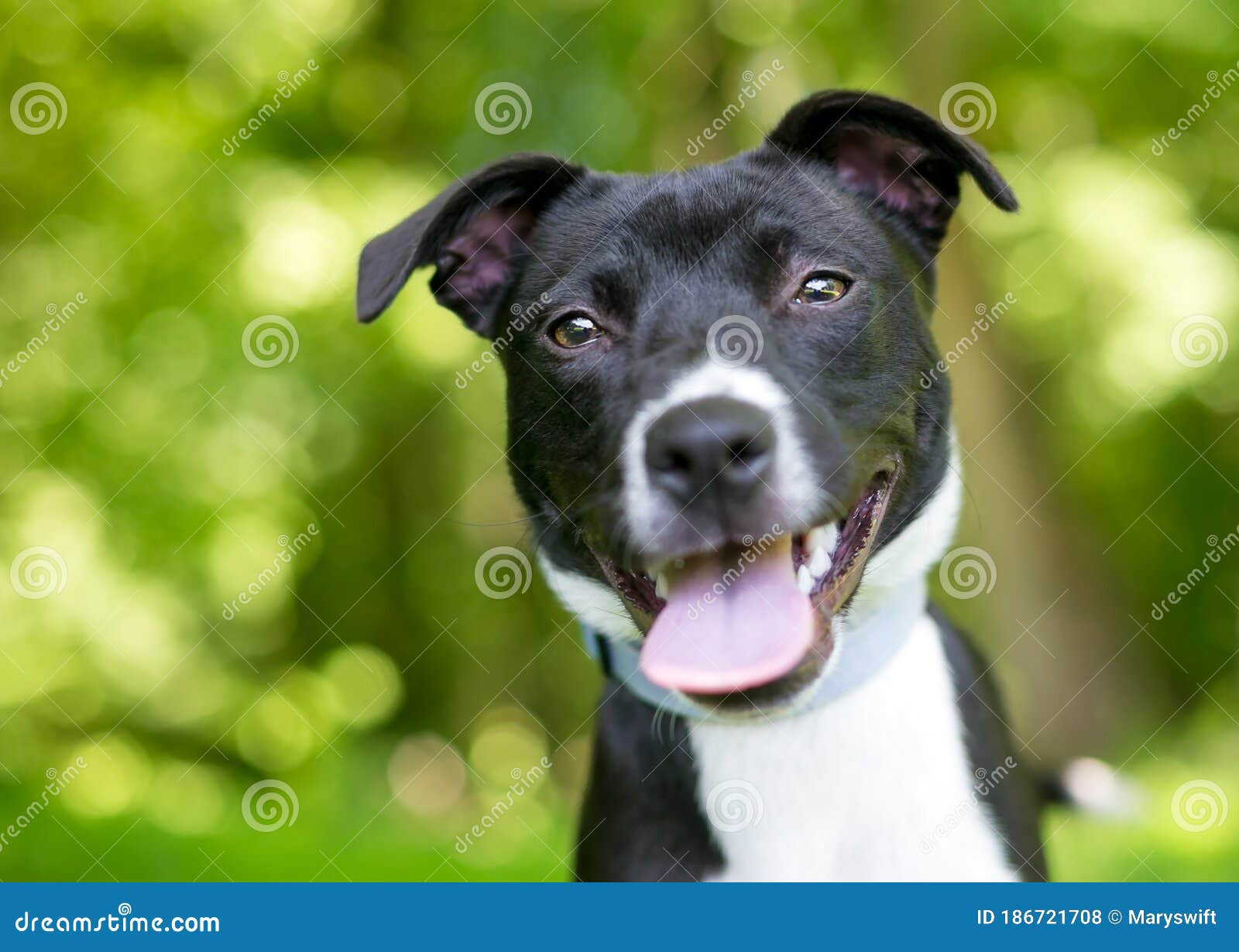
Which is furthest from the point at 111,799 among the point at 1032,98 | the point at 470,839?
the point at 1032,98

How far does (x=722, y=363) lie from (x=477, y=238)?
1367mm

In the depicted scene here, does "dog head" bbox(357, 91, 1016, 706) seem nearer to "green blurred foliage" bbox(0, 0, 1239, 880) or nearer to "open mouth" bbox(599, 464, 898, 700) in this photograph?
"open mouth" bbox(599, 464, 898, 700)

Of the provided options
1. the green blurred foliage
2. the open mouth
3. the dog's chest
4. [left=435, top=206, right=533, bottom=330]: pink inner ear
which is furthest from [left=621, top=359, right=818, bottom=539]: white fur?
the green blurred foliage

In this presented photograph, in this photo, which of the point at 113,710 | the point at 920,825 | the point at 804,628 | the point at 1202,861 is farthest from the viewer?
the point at 113,710

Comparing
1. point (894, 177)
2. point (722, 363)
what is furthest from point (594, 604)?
point (894, 177)

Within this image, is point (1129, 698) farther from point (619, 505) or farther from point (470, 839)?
point (619, 505)

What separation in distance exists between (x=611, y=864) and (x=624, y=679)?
483mm

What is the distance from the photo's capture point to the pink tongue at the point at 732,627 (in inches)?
109

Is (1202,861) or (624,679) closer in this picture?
(624,679)

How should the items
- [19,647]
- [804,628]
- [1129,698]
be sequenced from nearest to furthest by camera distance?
[804,628], [1129,698], [19,647]

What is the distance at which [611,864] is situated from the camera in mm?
3160

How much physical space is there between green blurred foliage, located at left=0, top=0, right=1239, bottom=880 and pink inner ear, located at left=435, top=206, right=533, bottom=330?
12.3ft

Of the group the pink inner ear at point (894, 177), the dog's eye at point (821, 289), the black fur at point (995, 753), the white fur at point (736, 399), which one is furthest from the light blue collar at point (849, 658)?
the pink inner ear at point (894, 177)

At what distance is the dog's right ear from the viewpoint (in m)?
3.21
